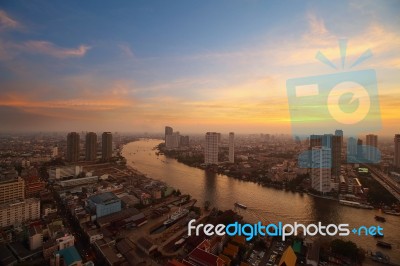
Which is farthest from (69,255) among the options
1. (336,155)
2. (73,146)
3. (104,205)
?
(73,146)

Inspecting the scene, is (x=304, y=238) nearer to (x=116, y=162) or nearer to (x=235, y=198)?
(x=235, y=198)

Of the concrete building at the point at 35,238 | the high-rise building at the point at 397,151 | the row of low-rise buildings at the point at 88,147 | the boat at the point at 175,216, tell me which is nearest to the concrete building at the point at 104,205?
the concrete building at the point at 35,238

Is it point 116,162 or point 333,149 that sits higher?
point 333,149

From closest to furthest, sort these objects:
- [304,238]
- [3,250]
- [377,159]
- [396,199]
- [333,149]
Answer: [3,250], [304,238], [396,199], [333,149], [377,159]

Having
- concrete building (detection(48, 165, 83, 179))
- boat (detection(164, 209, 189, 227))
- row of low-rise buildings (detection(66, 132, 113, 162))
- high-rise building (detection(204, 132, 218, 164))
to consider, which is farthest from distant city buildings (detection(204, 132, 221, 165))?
boat (detection(164, 209, 189, 227))

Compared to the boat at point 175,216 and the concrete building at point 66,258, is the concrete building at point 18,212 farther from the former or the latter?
the boat at point 175,216

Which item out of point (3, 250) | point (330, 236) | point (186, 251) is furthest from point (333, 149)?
point (3, 250)

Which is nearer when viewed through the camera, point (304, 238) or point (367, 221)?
point (304, 238)
